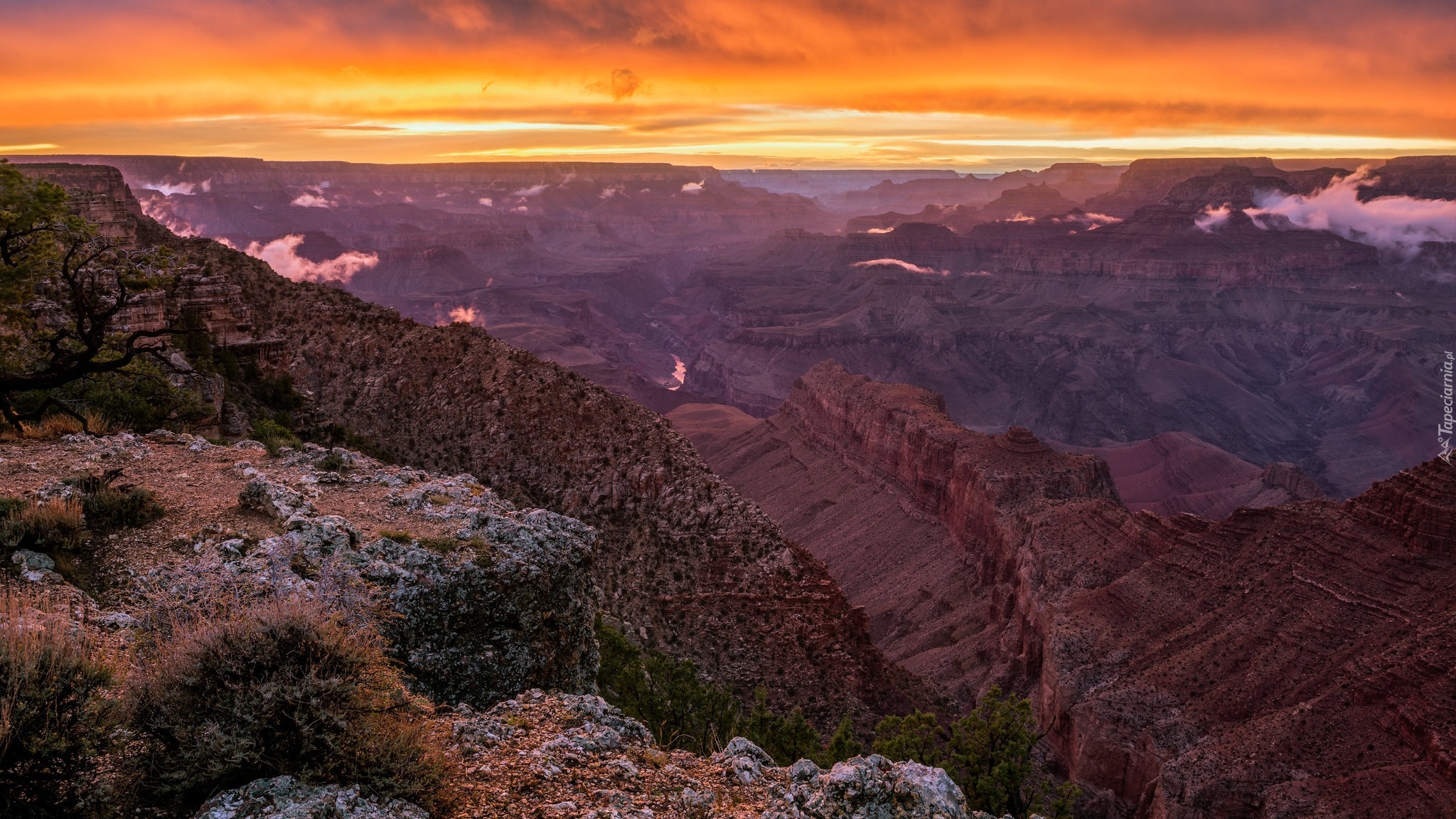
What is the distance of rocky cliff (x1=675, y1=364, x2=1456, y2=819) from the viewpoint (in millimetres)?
29609

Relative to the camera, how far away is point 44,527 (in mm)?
11117

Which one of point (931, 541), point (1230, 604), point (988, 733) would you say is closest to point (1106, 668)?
point (1230, 604)

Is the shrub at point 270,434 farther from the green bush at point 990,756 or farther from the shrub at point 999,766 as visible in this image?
the shrub at point 999,766

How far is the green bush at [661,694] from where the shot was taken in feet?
64.4

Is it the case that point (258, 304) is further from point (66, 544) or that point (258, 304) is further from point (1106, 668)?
point (1106, 668)

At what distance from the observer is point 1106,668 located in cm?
3941

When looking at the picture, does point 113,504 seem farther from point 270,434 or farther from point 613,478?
point 613,478

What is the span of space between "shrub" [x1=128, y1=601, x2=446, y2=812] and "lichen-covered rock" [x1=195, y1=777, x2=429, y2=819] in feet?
0.43

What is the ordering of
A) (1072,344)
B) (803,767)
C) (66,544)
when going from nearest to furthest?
1. (803,767)
2. (66,544)
3. (1072,344)

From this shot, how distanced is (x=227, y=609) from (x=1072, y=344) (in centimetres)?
19406

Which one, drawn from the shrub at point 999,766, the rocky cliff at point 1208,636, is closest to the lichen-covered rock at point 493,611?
the shrub at point 999,766

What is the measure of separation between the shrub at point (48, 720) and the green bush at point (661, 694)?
40.5ft

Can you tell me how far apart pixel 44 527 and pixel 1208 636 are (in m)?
41.5

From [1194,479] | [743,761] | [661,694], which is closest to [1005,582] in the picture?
[661,694]
